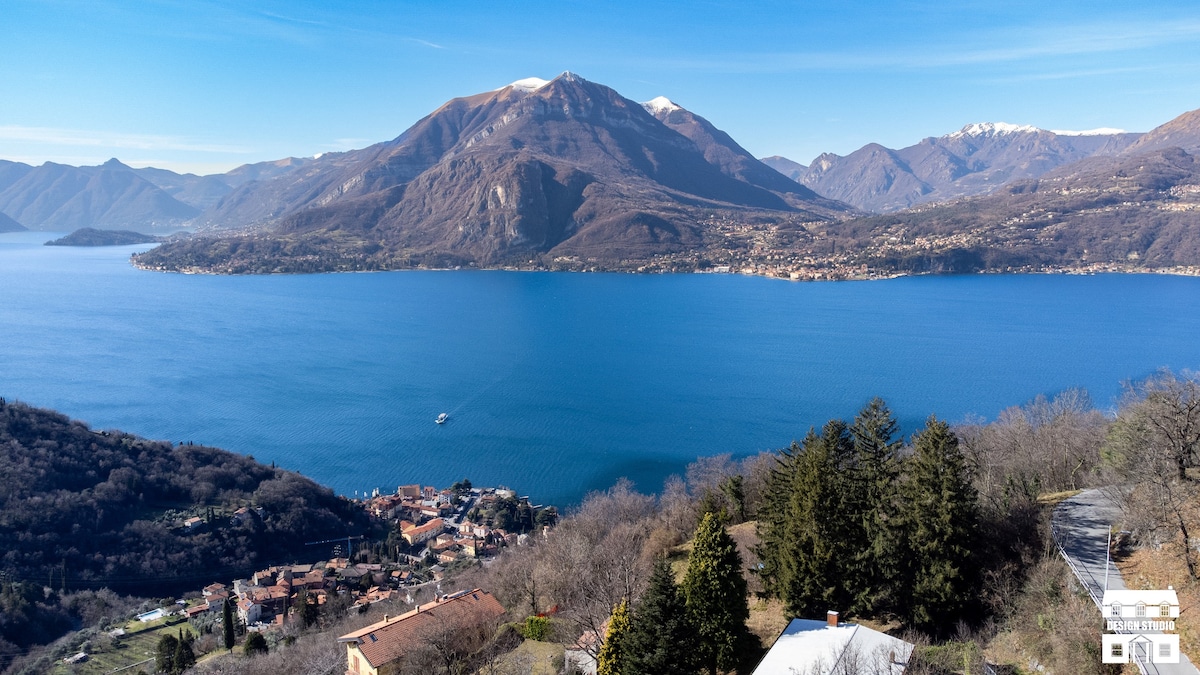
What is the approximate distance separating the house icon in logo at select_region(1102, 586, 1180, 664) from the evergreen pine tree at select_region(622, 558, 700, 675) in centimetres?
523

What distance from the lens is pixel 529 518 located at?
30.2m

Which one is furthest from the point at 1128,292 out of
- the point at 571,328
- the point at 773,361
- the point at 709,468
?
the point at 709,468

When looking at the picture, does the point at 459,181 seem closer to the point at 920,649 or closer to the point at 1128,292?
the point at 1128,292

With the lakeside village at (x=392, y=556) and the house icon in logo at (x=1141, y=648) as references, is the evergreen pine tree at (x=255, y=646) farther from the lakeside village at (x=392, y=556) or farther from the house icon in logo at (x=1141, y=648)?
the house icon in logo at (x=1141, y=648)

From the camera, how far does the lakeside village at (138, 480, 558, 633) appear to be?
23688 mm

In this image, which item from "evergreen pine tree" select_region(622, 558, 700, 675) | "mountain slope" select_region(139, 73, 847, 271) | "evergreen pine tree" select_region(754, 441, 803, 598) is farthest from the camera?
"mountain slope" select_region(139, 73, 847, 271)

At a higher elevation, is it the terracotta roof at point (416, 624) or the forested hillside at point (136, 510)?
the terracotta roof at point (416, 624)

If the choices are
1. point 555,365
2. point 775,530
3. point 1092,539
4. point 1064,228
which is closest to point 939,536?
point 1092,539

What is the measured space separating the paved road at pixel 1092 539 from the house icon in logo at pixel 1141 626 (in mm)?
187

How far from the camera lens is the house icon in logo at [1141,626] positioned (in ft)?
26.4

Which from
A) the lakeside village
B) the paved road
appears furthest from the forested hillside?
the paved road

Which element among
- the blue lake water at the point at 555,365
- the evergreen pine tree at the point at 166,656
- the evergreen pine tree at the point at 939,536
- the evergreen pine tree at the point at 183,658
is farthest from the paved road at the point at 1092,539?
the blue lake water at the point at 555,365

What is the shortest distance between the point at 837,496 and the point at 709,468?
15.7 metres

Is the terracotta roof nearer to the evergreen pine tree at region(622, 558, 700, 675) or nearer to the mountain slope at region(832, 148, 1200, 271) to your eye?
the evergreen pine tree at region(622, 558, 700, 675)
